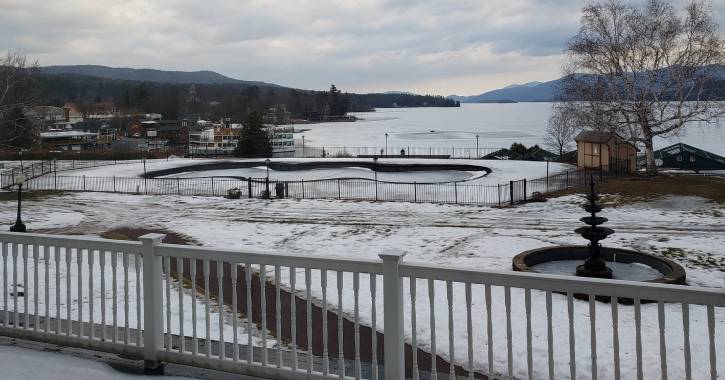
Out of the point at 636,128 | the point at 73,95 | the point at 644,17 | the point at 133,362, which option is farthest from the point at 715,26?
the point at 73,95

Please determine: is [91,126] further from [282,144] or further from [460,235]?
[460,235]

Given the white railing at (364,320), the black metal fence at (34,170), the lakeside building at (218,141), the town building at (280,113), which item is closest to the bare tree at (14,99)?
the black metal fence at (34,170)

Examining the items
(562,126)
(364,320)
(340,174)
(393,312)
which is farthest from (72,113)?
(393,312)

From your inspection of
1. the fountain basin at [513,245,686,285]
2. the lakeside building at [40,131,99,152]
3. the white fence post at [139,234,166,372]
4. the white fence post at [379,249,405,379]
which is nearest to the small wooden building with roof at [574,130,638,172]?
the fountain basin at [513,245,686,285]

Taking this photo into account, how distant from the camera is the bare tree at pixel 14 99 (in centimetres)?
3531

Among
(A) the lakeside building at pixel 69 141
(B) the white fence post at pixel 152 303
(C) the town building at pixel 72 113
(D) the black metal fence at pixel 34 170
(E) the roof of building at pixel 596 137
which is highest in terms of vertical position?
(C) the town building at pixel 72 113

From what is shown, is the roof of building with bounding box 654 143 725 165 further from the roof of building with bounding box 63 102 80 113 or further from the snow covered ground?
the roof of building with bounding box 63 102 80 113

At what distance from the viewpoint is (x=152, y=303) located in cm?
475

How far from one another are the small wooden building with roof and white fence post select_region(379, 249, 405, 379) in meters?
33.1

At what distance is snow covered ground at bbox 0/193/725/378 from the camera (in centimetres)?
794

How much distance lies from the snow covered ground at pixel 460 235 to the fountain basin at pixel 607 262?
0.61m

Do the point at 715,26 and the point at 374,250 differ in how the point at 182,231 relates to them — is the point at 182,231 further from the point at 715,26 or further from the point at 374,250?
the point at 715,26

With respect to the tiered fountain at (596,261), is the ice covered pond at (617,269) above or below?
below

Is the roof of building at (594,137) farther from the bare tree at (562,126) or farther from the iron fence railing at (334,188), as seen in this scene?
the iron fence railing at (334,188)
